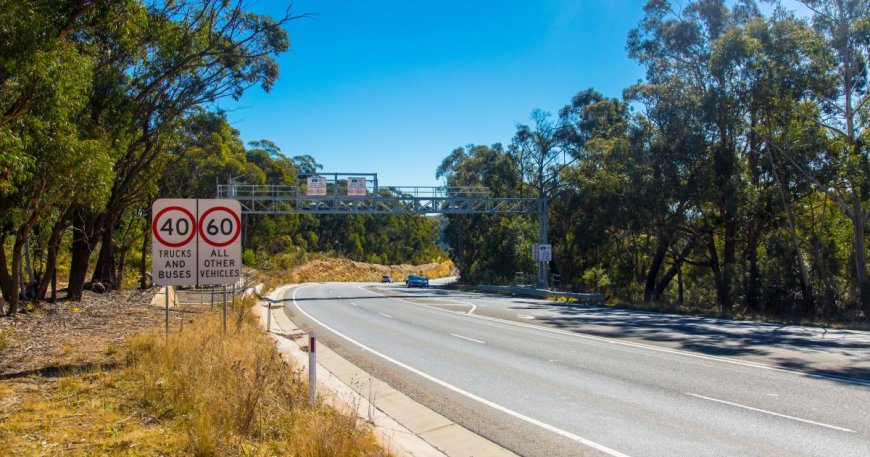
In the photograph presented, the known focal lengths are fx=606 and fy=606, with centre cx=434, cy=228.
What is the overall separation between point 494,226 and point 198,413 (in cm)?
5743

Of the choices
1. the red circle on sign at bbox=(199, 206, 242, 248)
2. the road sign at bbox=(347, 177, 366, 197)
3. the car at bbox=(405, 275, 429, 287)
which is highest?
the road sign at bbox=(347, 177, 366, 197)

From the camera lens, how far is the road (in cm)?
698

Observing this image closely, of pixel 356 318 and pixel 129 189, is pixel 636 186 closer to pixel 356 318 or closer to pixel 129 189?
pixel 356 318

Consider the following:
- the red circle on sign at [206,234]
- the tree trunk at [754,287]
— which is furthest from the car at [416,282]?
the red circle on sign at [206,234]

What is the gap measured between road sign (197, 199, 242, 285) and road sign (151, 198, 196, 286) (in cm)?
14

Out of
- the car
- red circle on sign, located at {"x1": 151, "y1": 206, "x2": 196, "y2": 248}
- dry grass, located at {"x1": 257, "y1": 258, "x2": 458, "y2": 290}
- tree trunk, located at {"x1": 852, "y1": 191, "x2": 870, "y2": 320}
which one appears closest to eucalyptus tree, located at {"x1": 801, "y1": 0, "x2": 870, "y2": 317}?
tree trunk, located at {"x1": 852, "y1": 191, "x2": 870, "y2": 320}

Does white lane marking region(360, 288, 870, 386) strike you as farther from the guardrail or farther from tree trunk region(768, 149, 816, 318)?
tree trunk region(768, 149, 816, 318)

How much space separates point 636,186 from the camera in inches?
1232

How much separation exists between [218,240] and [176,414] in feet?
12.7

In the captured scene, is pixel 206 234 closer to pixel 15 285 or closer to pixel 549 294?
pixel 15 285

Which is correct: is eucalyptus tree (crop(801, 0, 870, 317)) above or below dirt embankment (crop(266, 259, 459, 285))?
above

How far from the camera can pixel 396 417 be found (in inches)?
322

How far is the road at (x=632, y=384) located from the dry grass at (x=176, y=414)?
2307mm

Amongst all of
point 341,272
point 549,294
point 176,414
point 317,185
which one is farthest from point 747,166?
point 341,272
